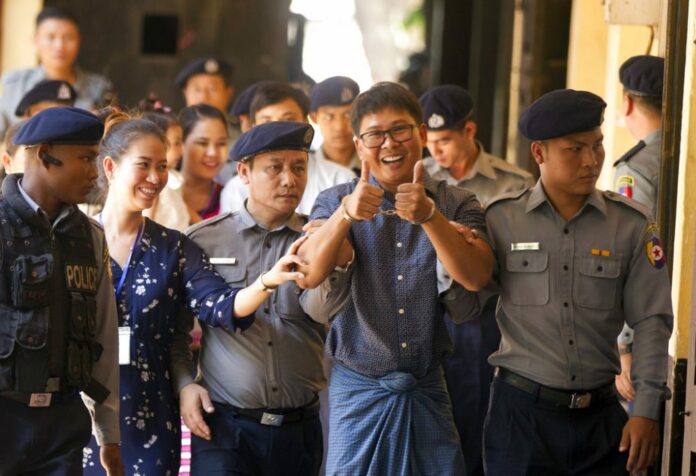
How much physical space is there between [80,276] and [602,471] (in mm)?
1663

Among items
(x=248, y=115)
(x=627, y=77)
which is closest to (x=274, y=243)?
(x=627, y=77)

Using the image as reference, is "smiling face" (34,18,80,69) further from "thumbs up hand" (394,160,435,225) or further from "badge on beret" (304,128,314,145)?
"thumbs up hand" (394,160,435,225)

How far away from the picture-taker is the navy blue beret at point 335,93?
6297mm

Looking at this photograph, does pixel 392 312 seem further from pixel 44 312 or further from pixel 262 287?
pixel 44 312

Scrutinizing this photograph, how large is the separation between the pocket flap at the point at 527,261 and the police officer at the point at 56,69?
4.39 metres

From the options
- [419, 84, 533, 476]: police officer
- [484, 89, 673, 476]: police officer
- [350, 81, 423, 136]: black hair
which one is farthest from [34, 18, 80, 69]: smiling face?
[484, 89, 673, 476]: police officer

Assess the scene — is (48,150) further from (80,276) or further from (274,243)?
(274,243)

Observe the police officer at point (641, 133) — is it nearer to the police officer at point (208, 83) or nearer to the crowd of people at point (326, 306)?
the crowd of people at point (326, 306)

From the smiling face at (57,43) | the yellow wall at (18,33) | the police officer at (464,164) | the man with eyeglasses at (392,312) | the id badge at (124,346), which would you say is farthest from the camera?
the yellow wall at (18,33)

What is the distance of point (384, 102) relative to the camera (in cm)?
412

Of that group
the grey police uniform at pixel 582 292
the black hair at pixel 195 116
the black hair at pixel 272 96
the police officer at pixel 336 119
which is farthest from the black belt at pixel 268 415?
the black hair at pixel 195 116

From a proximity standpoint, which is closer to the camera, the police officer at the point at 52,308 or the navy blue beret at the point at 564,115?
the police officer at the point at 52,308

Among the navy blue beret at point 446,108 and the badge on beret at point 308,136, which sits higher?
the navy blue beret at point 446,108

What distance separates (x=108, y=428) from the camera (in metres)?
4.05
